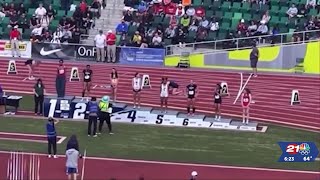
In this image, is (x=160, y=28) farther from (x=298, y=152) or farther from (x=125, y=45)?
(x=298, y=152)

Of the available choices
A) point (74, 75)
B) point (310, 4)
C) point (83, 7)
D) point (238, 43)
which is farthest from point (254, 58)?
point (83, 7)

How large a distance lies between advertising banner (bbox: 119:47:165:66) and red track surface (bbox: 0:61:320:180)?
2.90ft

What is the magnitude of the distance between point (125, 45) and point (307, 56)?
777cm

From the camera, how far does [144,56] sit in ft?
120

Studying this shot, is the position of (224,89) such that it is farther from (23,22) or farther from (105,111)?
(23,22)

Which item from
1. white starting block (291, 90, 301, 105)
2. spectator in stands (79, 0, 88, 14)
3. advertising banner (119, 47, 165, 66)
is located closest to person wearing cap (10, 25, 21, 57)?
spectator in stands (79, 0, 88, 14)

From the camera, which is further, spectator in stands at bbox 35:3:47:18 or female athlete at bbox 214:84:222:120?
spectator in stands at bbox 35:3:47:18

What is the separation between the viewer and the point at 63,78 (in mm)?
31609

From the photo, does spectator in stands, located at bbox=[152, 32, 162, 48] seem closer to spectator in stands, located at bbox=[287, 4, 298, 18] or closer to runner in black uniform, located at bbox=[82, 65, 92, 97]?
runner in black uniform, located at bbox=[82, 65, 92, 97]

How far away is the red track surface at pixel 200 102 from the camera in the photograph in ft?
77.3

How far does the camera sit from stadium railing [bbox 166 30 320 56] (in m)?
35.2

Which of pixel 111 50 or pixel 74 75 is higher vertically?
pixel 111 50

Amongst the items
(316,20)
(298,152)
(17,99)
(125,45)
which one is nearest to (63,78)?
(17,99)

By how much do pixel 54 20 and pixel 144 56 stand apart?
570cm
